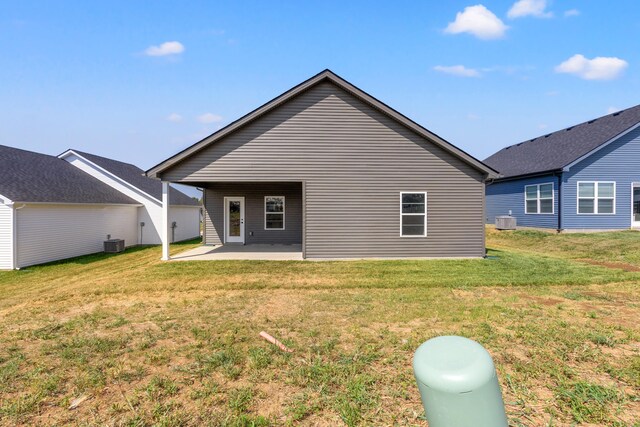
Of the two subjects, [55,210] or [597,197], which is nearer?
[55,210]

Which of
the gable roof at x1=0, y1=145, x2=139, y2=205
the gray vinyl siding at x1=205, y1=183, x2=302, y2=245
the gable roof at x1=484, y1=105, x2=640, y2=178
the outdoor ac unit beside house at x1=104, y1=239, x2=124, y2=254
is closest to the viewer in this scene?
the gable roof at x1=0, y1=145, x2=139, y2=205

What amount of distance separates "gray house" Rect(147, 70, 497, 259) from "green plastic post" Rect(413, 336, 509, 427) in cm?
996

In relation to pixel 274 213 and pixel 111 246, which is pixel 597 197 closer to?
pixel 274 213

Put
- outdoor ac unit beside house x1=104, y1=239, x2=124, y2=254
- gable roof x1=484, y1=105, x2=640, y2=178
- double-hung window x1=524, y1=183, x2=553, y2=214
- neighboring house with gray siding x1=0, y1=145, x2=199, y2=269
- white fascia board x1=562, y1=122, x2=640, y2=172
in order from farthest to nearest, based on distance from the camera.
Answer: double-hung window x1=524, y1=183, x2=553, y2=214 → gable roof x1=484, y1=105, x2=640, y2=178 → white fascia board x1=562, y1=122, x2=640, y2=172 → outdoor ac unit beside house x1=104, y1=239, x2=124, y2=254 → neighboring house with gray siding x1=0, y1=145, x2=199, y2=269

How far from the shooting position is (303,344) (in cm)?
460

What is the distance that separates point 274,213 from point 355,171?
18.3 feet

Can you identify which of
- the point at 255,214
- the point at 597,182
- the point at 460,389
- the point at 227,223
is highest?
the point at 597,182

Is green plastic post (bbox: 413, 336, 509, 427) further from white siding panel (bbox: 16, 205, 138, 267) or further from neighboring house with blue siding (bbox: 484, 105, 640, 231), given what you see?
neighboring house with blue siding (bbox: 484, 105, 640, 231)

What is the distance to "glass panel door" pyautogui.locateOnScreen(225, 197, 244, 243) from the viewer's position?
15.9 meters

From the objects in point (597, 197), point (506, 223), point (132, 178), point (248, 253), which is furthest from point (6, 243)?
point (597, 197)

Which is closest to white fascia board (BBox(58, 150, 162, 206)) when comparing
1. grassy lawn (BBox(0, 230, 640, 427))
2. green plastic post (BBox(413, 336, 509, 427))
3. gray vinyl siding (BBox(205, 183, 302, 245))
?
gray vinyl siding (BBox(205, 183, 302, 245))

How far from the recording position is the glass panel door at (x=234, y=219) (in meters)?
15.9

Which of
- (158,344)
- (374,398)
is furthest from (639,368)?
(158,344)

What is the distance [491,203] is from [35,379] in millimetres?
25341
